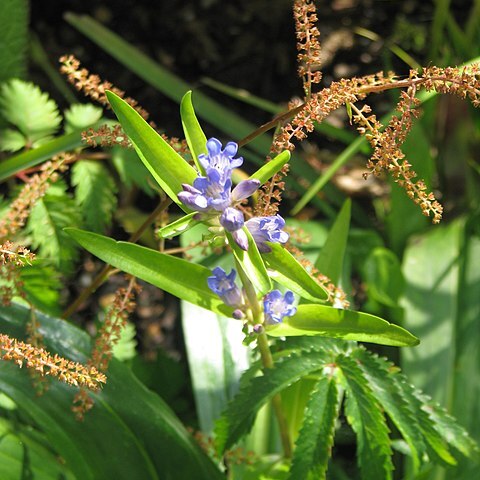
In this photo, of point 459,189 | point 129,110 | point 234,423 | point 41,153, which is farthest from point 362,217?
point 129,110

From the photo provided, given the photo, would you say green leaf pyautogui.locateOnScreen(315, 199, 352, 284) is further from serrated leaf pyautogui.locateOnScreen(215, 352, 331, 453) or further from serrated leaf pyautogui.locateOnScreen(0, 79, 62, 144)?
serrated leaf pyautogui.locateOnScreen(0, 79, 62, 144)

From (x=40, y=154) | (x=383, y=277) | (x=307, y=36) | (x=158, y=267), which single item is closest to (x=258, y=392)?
(x=158, y=267)

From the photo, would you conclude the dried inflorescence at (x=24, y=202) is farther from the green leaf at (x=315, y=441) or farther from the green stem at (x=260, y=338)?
the green leaf at (x=315, y=441)

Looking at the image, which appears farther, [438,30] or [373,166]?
[438,30]

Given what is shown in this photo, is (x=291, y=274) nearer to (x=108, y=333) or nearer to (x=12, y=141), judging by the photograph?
(x=108, y=333)

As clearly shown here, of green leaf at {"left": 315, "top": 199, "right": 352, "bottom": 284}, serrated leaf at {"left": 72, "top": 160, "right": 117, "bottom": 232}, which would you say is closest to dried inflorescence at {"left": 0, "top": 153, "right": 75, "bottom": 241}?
serrated leaf at {"left": 72, "top": 160, "right": 117, "bottom": 232}

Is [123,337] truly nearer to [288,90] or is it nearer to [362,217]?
[362,217]
